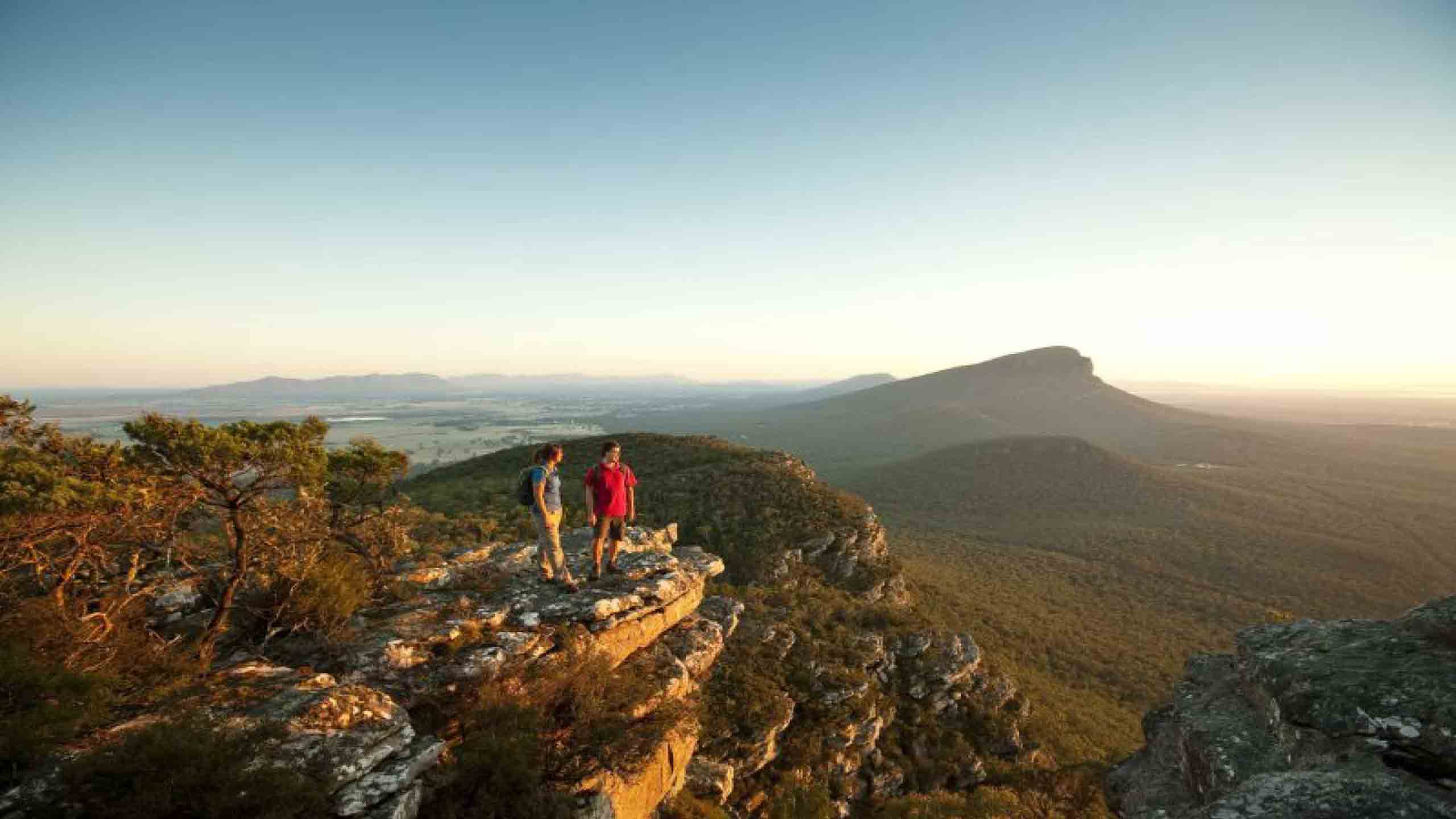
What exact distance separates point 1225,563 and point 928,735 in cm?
5230

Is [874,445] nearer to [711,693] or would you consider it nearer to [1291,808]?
[711,693]

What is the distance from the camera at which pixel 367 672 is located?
26.5 ft

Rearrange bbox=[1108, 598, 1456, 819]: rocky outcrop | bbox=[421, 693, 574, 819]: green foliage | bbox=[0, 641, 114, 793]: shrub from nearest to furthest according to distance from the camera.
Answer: bbox=[1108, 598, 1456, 819]: rocky outcrop → bbox=[0, 641, 114, 793]: shrub → bbox=[421, 693, 574, 819]: green foliage

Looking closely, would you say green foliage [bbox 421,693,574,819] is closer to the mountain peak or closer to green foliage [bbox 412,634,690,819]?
green foliage [bbox 412,634,690,819]

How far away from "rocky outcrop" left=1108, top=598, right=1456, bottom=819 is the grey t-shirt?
1001 centimetres

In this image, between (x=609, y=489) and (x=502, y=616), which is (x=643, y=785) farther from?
(x=609, y=489)

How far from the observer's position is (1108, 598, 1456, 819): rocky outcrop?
4797 millimetres

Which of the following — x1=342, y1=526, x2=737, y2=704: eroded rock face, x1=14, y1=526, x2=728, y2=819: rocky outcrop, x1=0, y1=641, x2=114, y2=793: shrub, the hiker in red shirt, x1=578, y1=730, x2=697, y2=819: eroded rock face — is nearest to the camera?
x1=0, y1=641, x2=114, y2=793: shrub

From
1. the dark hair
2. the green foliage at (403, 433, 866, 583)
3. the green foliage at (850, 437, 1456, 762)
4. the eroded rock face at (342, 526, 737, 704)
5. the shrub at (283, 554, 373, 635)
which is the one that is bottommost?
the green foliage at (850, 437, 1456, 762)

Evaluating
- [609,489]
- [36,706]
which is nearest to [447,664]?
[609,489]

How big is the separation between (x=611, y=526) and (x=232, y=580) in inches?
256

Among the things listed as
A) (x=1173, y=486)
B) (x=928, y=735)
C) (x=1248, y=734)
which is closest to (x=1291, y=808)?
(x=1248, y=734)

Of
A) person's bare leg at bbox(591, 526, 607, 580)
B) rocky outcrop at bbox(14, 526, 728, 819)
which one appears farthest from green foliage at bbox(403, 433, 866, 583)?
person's bare leg at bbox(591, 526, 607, 580)

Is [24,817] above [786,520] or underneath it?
above
